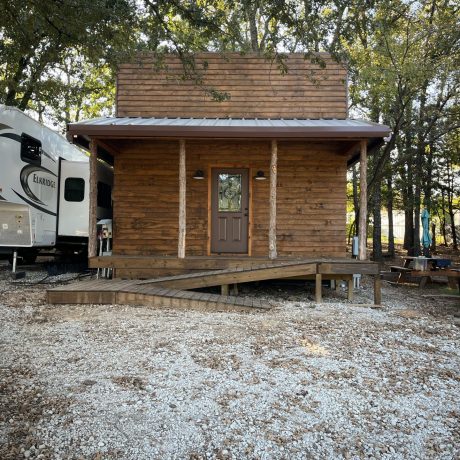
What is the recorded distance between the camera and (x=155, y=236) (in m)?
9.11

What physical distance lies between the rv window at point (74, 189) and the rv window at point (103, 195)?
0.43 m

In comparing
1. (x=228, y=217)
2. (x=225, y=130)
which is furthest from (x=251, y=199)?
(x=225, y=130)

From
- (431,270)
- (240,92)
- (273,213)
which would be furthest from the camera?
(431,270)

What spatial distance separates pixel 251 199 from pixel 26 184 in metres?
4.96

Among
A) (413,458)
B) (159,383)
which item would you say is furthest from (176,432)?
(413,458)

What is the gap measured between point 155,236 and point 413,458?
291 inches

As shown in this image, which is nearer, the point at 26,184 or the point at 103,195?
the point at 26,184

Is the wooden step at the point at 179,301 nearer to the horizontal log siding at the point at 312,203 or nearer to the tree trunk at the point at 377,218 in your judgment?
the horizontal log siding at the point at 312,203

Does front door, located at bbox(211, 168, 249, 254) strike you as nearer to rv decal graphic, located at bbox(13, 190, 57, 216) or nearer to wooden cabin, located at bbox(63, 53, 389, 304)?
wooden cabin, located at bbox(63, 53, 389, 304)

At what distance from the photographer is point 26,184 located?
8.78 metres

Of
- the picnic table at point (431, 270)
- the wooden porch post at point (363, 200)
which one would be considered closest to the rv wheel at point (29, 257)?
the wooden porch post at point (363, 200)

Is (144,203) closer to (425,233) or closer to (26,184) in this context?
(26,184)

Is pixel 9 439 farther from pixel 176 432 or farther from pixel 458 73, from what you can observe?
pixel 458 73

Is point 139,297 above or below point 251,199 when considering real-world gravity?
below
